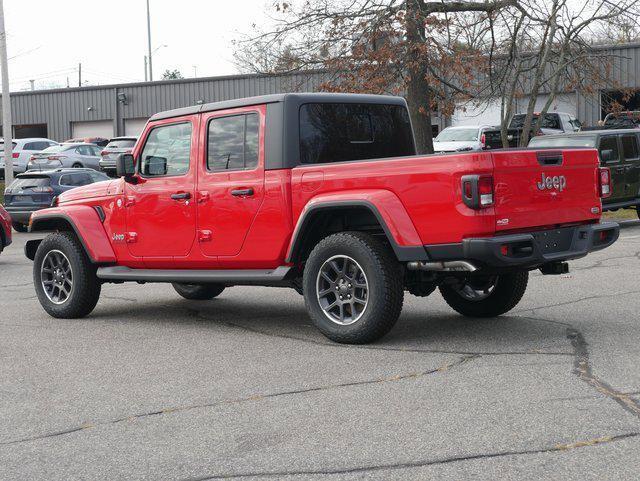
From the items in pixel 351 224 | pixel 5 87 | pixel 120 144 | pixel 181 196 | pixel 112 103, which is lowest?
pixel 351 224

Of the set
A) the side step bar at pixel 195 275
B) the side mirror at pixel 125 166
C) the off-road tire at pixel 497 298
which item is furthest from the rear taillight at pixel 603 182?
the side mirror at pixel 125 166

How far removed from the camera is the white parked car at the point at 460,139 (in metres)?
31.0

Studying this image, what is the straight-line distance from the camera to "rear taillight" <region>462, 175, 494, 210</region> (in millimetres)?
6680

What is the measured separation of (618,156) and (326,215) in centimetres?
1309

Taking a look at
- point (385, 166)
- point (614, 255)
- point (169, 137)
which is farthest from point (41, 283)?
point (614, 255)

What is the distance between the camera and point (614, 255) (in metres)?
14.3

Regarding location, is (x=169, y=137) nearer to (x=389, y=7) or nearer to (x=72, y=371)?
(x=72, y=371)

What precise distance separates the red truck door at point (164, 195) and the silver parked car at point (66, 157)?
28.1 meters

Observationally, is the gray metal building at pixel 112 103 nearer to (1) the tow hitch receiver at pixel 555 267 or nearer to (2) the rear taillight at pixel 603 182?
(2) the rear taillight at pixel 603 182

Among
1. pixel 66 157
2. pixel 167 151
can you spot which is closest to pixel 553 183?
pixel 167 151

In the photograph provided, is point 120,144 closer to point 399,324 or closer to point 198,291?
point 198,291

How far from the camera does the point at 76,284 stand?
375 inches

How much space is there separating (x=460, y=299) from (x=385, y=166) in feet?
7.06

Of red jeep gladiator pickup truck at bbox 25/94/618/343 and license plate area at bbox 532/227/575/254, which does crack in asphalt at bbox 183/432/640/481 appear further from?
license plate area at bbox 532/227/575/254
